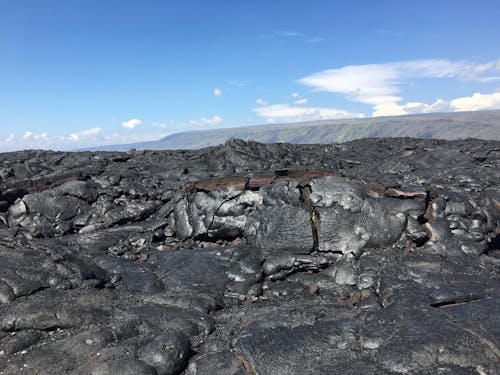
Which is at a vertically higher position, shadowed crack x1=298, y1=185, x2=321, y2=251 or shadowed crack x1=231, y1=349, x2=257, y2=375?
shadowed crack x1=298, y1=185, x2=321, y2=251

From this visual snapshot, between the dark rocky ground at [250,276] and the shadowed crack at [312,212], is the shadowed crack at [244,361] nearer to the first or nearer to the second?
the dark rocky ground at [250,276]

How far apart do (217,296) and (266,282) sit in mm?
2105

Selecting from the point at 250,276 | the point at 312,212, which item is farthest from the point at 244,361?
the point at 312,212

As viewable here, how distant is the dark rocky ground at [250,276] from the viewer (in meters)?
8.98

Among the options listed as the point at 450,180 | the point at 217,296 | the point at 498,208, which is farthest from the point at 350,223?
the point at 450,180

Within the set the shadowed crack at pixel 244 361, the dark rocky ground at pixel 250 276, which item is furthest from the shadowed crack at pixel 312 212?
the shadowed crack at pixel 244 361

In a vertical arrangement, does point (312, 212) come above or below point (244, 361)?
above

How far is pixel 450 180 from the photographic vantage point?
24453mm

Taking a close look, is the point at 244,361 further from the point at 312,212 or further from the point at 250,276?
the point at 312,212

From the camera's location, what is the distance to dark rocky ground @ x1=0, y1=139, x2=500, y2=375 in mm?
8977

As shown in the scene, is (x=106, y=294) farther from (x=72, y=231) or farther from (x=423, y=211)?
(x=423, y=211)

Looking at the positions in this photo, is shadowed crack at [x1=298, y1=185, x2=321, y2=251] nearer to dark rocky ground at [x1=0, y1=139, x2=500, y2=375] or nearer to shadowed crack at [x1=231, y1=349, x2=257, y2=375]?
dark rocky ground at [x1=0, y1=139, x2=500, y2=375]

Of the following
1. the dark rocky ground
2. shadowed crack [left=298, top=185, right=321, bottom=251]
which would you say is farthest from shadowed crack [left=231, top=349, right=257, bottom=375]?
shadowed crack [left=298, top=185, right=321, bottom=251]

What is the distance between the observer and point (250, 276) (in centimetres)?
1402
